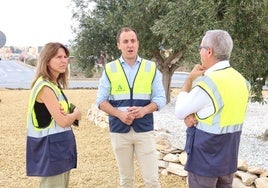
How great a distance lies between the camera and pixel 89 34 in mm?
11734

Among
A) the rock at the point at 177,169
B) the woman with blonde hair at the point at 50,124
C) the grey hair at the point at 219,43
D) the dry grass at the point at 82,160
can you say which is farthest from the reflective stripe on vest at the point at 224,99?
the rock at the point at 177,169

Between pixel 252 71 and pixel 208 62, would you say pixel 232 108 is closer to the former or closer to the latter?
pixel 208 62

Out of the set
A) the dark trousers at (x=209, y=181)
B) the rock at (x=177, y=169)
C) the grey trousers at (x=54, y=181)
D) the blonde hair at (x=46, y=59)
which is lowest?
the rock at (x=177, y=169)

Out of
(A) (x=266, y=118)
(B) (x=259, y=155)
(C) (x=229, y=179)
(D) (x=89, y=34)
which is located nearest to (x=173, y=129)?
(B) (x=259, y=155)

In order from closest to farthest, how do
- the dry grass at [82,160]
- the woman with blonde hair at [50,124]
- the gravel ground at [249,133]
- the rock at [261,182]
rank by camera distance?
the woman with blonde hair at [50,124] < the rock at [261,182] < the dry grass at [82,160] < the gravel ground at [249,133]

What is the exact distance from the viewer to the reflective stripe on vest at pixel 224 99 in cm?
262

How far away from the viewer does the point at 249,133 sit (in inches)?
329

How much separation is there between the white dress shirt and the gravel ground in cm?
306

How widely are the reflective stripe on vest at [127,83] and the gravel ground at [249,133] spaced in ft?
8.01

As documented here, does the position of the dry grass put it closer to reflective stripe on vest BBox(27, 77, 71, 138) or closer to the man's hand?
reflective stripe on vest BBox(27, 77, 71, 138)

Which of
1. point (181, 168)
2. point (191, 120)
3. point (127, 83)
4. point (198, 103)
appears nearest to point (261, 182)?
point (181, 168)

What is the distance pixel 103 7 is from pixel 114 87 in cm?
811

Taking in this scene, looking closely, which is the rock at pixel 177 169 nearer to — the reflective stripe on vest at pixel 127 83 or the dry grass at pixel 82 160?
the dry grass at pixel 82 160

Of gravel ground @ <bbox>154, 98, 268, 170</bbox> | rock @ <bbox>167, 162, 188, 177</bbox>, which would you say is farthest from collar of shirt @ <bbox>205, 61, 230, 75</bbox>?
gravel ground @ <bbox>154, 98, 268, 170</bbox>
